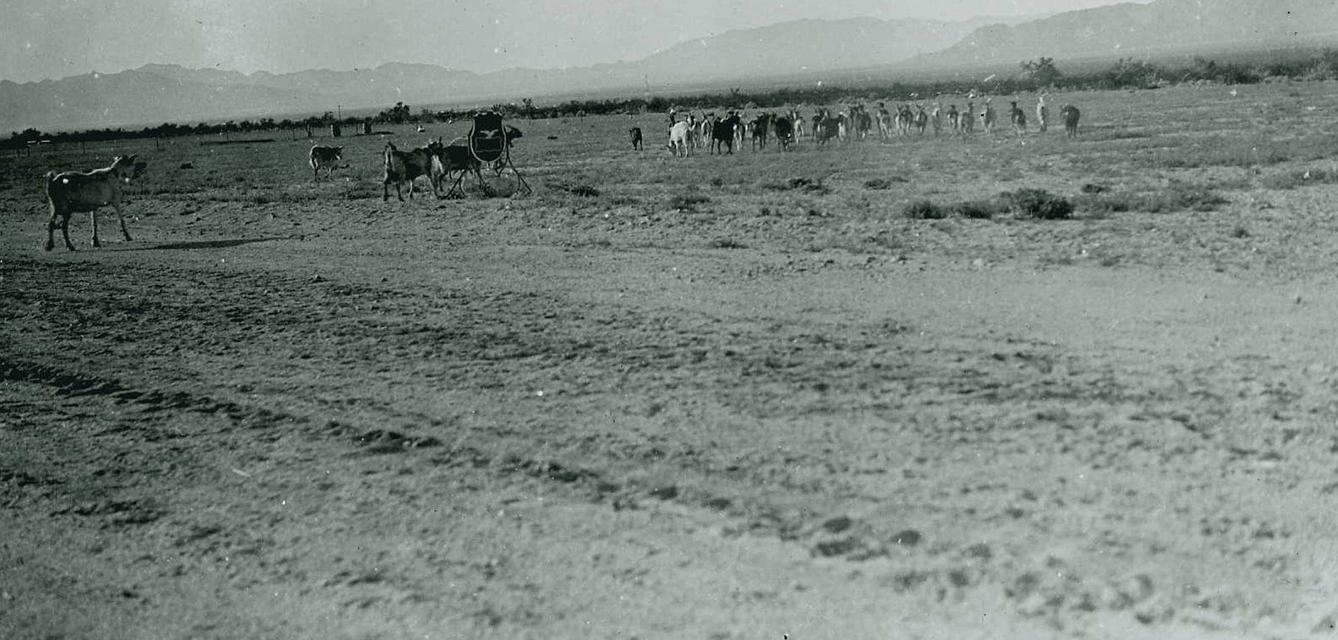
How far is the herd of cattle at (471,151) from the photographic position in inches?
692

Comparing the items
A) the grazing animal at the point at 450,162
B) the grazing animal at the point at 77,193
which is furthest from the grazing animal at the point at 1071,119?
the grazing animal at the point at 77,193

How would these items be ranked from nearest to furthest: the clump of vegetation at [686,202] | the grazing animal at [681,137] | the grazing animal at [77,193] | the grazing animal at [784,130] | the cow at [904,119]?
the grazing animal at [77,193] < the clump of vegetation at [686,202] < the grazing animal at [681,137] < the grazing animal at [784,130] < the cow at [904,119]

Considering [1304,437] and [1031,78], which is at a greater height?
[1031,78]

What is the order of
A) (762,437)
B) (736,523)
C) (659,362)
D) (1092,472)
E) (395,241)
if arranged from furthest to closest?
(395,241) < (659,362) < (762,437) < (1092,472) < (736,523)

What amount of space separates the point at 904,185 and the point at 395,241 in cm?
1004

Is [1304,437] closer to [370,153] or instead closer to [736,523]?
[736,523]

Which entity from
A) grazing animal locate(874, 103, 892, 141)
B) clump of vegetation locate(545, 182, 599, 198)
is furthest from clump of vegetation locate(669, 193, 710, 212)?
grazing animal locate(874, 103, 892, 141)

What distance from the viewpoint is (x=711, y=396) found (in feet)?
23.5

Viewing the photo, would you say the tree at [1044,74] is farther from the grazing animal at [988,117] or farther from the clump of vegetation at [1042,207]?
the clump of vegetation at [1042,207]

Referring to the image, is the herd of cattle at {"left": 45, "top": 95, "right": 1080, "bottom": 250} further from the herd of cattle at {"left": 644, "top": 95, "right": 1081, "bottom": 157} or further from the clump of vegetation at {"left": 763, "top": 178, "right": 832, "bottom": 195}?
the clump of vegetation at {"left": 763, "top": 178, "right": 832, "bottom": 195}

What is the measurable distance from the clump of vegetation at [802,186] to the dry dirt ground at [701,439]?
19.9 ft

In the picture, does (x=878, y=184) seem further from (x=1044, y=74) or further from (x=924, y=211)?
(x=1044, y=74)

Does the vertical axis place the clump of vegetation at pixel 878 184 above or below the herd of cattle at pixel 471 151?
below

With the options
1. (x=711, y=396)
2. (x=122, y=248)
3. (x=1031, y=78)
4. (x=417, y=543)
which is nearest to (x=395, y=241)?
(x=122, y=248)
